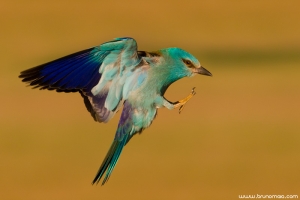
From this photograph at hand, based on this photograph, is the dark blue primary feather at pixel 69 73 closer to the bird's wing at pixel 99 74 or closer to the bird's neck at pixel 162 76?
the bird's wing at pixel 99 74

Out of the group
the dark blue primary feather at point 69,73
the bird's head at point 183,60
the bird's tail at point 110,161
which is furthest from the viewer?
the bird's head at point 183,60

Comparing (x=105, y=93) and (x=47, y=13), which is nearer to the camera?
(x=105, y=93)

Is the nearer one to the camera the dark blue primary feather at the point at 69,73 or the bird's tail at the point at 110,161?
the dark blue primary feather at the point at 69,73

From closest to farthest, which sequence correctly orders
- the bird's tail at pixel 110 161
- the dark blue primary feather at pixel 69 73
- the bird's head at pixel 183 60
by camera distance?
1. the dark blue primary feather at pixel 69 73
2. the bird's tail at pixel 110 161
3. the bird's head at pixel 183 60

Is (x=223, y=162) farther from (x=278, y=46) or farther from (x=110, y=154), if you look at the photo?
(x=278, y=46)

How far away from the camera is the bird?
4.85m

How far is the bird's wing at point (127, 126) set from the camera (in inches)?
197

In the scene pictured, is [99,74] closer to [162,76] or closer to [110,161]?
[162,76]

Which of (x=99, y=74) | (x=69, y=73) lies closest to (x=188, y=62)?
(x=99, y=74)

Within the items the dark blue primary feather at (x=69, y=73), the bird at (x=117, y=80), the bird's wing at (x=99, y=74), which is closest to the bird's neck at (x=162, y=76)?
the bird at (x=117, y=80)

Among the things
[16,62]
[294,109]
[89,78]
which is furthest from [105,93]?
[16,62]

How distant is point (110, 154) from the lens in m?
5.03

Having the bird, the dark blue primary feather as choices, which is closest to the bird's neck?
the bird

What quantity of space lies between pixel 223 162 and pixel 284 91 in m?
3.83
